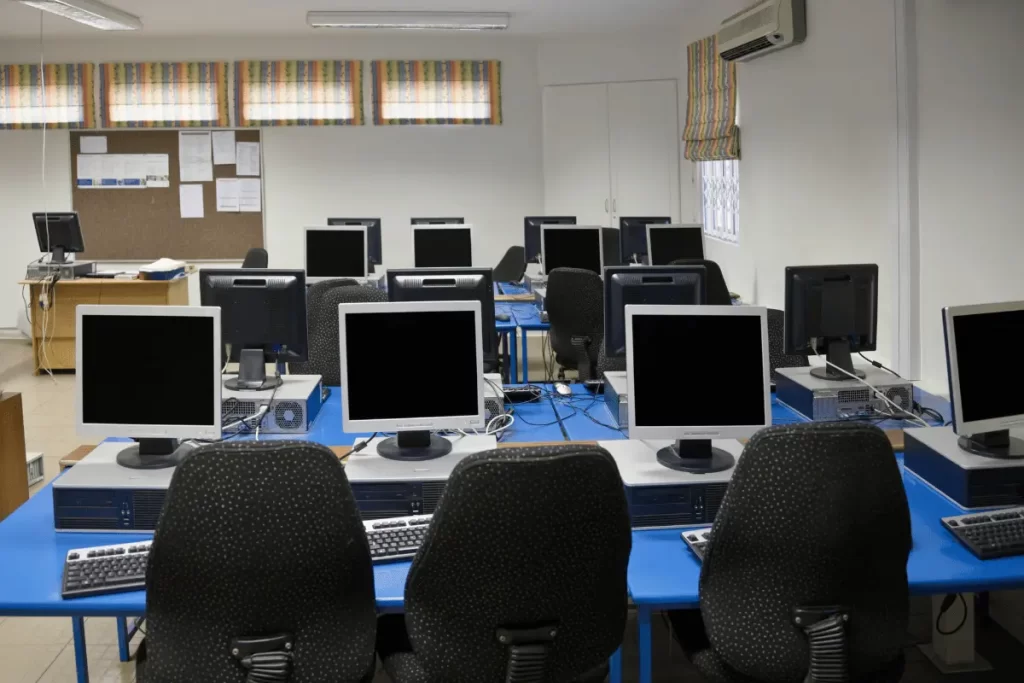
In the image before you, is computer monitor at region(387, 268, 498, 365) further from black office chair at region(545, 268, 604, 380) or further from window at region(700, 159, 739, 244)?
window at region(700, 159, 739, 244)

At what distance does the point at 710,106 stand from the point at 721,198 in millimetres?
889

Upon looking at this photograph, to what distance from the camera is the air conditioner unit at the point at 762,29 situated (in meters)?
6.04

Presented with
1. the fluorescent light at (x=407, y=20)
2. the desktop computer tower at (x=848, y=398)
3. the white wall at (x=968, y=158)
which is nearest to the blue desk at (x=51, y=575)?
the desktop computer tower at (x=848, y=398)

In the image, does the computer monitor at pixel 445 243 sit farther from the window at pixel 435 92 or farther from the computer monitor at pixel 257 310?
the computer monitor at pixel 257 310

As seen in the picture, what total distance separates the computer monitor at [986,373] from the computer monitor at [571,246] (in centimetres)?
399

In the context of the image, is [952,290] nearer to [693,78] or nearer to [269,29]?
[693,78]

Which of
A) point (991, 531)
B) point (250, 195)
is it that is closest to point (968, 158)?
point (991, 531)

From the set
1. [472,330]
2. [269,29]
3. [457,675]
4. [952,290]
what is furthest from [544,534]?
[269,29]

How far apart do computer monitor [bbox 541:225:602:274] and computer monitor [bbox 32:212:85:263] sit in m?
4.07

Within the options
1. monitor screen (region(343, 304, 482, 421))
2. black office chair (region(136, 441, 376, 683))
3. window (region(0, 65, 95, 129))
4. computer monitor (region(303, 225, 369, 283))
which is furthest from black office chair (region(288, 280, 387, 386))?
window (region(0, 65, 95, 129))

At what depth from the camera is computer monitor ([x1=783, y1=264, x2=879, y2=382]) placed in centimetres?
370

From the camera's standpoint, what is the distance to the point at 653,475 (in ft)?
8.75

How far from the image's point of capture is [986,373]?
8.95ft

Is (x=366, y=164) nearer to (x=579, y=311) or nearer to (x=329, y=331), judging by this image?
(x=579, y=311)
